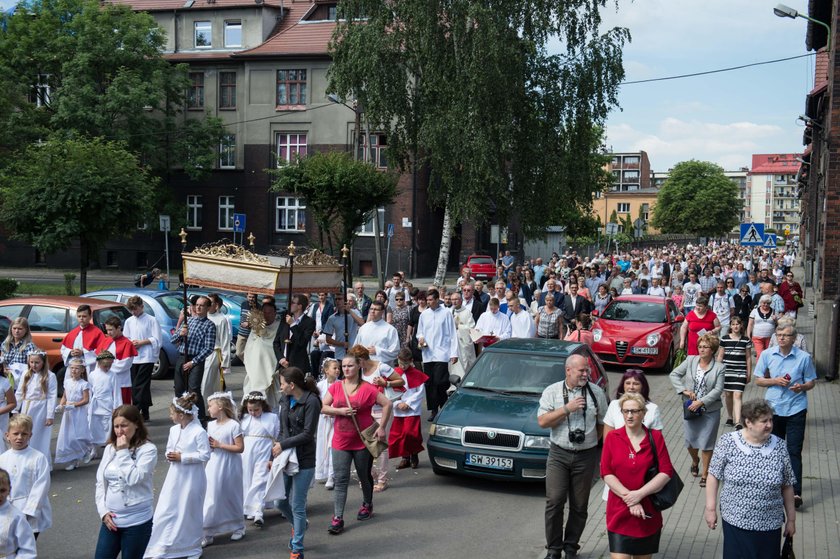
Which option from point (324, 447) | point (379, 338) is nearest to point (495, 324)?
point (379, 338)

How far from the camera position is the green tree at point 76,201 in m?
25.2

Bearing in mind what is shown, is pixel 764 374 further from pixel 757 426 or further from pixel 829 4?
pixel 829 4

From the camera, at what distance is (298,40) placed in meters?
49.3

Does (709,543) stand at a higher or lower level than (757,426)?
lower

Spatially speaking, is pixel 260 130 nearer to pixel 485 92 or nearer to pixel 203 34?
pixel 203 34

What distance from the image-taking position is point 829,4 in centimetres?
3111

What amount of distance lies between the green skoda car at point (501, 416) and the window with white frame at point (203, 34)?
43.9m

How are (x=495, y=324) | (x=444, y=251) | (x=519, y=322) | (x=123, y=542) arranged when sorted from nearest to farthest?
(x=123, y=542) → (x=495, y=324) → (x=519, y=322) → (x=444, y=251)

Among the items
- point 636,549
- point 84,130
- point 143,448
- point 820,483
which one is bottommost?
point 820,483

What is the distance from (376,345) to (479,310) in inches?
238

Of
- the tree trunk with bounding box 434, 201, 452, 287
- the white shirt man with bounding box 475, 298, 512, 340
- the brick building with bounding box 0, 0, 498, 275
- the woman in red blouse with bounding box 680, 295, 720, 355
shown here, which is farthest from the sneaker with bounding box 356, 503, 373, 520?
the brick building with bounding box 0, 0, 498, 275

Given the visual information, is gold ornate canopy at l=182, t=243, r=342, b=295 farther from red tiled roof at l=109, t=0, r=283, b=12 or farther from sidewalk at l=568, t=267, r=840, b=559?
red tiled roof at l=109, t=0, r=283, b=12

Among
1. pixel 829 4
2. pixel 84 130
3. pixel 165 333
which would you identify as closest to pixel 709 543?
pixel 165 333

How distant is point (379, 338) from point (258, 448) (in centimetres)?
388
